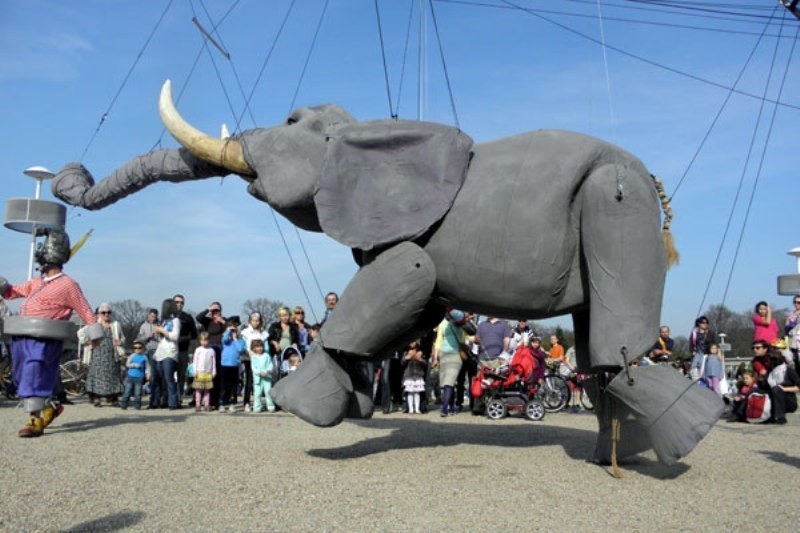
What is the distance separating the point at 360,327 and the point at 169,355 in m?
6.35

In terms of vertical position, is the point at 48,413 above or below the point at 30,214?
below

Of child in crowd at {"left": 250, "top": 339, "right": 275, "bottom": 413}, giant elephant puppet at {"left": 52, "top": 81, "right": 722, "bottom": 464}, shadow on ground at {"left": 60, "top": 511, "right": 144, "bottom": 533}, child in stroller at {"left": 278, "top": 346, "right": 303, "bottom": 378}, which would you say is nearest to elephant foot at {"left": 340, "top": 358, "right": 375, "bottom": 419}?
giant elephant puppet at {"left": 52, "top": 81, "right": 722, "bottom": 464}

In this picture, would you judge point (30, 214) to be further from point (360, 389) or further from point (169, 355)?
point (360, 389)

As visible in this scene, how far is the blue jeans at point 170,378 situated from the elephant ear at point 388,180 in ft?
20.2

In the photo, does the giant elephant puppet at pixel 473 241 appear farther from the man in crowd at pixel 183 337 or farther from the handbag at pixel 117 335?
the handbag at pixel 117 335

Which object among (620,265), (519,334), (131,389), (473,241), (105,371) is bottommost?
(131,389)

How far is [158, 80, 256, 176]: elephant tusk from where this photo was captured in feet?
18.5

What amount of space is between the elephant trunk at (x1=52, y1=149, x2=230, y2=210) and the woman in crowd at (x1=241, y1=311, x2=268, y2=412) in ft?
16.3

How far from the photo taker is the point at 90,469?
190 inches

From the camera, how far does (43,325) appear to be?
6.49 metres

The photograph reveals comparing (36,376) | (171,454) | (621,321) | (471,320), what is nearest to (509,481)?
(621,321)

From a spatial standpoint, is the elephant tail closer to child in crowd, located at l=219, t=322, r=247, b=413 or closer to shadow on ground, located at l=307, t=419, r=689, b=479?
shadow on ground, located at l=307, t=419, r=689, b=479

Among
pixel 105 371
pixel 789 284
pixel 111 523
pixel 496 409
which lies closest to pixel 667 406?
pixel 111 523

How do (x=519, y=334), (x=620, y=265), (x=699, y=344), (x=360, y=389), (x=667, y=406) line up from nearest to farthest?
(x=667, y=406) < (x=620, y=265) < (x=360, y=389) < (x=699, y=344) < (x=519, y=334)
